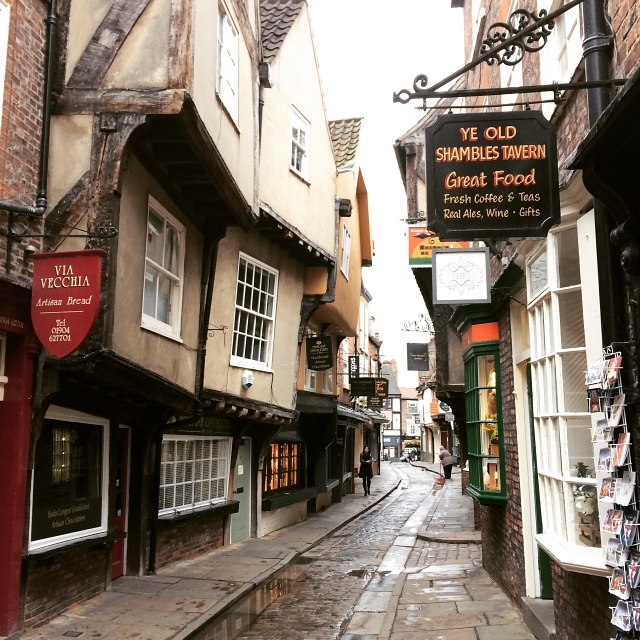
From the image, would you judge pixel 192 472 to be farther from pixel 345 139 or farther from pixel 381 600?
pixel 345 139

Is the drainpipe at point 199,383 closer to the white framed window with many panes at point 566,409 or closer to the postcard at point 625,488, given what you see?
the white framed window with many panes at point 566,409

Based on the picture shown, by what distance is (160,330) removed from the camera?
29.7 ft

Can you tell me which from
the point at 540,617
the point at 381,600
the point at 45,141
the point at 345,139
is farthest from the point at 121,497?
the point at 345,139

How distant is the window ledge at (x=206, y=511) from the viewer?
36.4 ft

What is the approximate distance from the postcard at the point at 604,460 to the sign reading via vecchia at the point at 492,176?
67.0 inches

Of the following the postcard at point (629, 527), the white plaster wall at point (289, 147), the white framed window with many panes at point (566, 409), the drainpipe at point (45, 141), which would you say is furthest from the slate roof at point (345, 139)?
the postcard at point (629, 527)

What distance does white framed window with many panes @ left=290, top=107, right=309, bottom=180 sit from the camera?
14531 mm

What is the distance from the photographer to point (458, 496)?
986 inches

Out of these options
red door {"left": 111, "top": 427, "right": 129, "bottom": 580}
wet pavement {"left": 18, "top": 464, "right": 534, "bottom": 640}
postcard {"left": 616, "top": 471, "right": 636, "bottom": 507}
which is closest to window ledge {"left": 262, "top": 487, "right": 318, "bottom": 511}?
wet pavement {"left": 18, "top": 464, "right": 534, "bottom": 640}

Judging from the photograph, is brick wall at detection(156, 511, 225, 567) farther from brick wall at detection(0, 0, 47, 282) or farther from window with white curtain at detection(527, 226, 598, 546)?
window with white curtain at detection(527, 226, 598, 546)

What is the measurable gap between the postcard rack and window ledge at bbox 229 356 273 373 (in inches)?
342

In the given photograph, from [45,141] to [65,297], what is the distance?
6.61 feet

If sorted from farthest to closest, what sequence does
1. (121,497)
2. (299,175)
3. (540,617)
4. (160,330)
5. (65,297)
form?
(299,175) < (121,497) < (160,330) < (540,617) < (65,297)

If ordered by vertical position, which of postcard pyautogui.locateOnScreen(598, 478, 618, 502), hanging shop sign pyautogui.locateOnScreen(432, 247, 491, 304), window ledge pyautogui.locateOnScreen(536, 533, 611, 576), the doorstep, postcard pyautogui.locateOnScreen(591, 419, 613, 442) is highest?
hanging shop sign pyautogui.locateOnScreen(432, 247, 491, 304)
